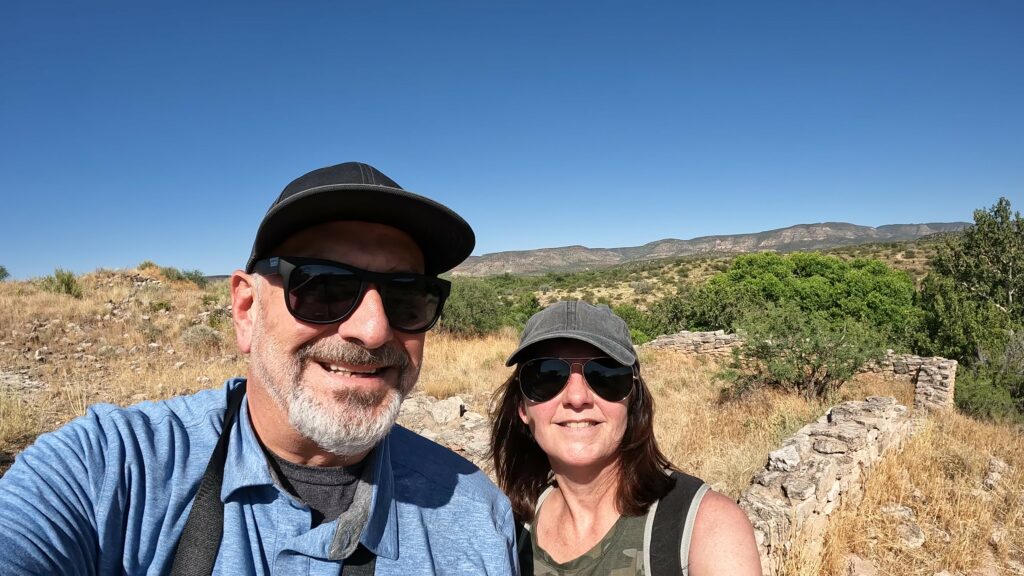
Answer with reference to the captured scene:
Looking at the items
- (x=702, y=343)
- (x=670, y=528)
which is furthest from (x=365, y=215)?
(x=702, y=343)

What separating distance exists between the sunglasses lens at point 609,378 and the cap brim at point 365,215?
0.89m

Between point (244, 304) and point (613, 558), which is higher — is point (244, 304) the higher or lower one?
the higher one

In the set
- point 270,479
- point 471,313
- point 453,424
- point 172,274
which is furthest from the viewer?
point 172,274

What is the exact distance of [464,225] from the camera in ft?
4.60

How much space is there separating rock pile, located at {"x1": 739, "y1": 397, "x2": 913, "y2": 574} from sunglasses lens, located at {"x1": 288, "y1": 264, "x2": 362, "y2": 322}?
3.54 meters

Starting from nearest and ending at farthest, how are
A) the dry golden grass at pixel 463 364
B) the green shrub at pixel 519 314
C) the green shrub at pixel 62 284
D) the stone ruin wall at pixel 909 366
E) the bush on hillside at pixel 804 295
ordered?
the dry golden grass at pixel 463 364 → the stone ruin wall at pixel 909 366 → the green shrub at pixel 62 284 → the green shrub at pixel 519 314 → the bush on hillside at pixel 804 295

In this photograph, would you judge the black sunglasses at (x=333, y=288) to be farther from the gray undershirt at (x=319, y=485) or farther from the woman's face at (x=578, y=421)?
the woman's face at (x=578, y=421)

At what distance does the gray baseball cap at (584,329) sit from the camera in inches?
76.1

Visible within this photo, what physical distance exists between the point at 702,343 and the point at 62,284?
19.1m

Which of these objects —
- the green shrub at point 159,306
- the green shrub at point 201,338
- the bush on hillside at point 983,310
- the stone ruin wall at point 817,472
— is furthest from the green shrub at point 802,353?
the green shrub at point 159,306

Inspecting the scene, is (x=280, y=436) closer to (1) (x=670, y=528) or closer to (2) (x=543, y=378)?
(2) (x=543, y=378)

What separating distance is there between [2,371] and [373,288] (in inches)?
389

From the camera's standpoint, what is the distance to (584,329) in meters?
1.98

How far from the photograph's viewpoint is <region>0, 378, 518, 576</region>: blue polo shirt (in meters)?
0.91
